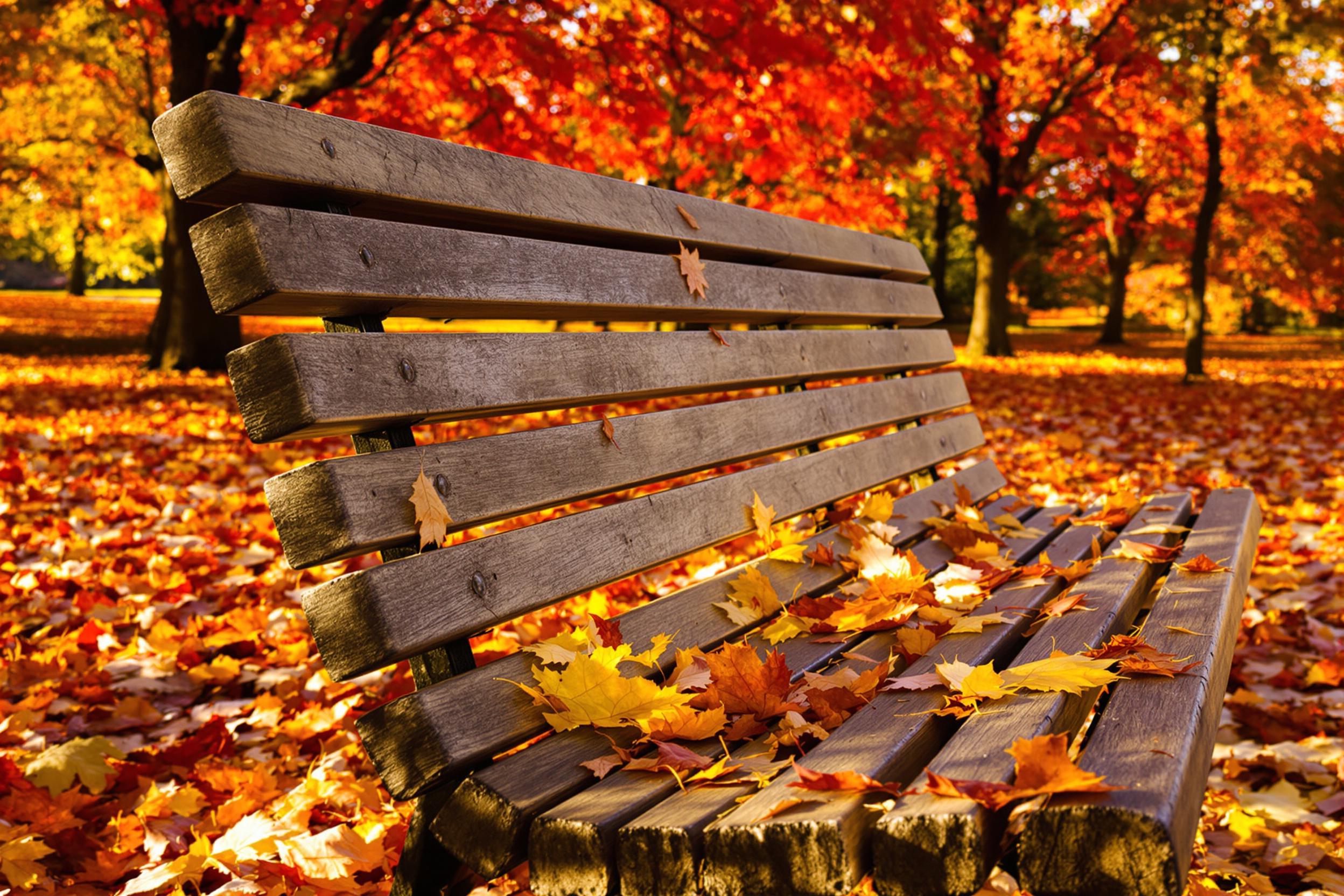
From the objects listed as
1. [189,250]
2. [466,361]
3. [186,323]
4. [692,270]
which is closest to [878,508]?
[692,270]

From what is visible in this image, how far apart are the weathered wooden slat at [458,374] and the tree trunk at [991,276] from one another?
13326 mm

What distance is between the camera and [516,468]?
4.63ft

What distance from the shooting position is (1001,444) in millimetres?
6273

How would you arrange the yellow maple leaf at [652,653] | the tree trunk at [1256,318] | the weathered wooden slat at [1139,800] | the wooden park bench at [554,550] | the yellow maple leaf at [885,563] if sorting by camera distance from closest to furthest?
the weathered wooden slat at [1139,800], the wooden park bench at [554,550], the yellow maple leaf at [652,653], the yellow maple leaf at [885,563], the tree trunk at [1256,318]

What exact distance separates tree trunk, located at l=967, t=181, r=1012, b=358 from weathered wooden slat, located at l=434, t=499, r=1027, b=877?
46.6 ft

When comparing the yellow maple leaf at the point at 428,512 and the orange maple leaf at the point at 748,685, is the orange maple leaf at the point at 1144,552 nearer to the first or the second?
the orange maple leaf at the point at 748,685

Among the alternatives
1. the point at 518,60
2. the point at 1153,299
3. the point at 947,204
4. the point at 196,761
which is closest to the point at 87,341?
the point at 518,60

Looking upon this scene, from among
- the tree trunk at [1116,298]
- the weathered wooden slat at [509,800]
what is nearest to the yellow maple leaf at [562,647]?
the weathered wooden slat at [509,800]

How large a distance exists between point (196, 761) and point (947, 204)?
24.8 metres

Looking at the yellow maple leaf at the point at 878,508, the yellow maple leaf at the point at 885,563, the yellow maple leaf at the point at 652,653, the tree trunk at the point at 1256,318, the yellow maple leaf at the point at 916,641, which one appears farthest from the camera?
the tree trunk at the point at 1256,318

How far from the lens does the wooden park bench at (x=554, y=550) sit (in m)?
0.95

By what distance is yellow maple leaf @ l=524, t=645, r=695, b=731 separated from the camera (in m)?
1.30

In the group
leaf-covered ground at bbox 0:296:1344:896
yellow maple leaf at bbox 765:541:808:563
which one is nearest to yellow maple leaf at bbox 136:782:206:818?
leaf-covered ground at bbox 0:296:1344:896

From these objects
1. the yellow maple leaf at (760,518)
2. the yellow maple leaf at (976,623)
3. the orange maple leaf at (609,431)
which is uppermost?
the orange maple leaf at (609,431)
